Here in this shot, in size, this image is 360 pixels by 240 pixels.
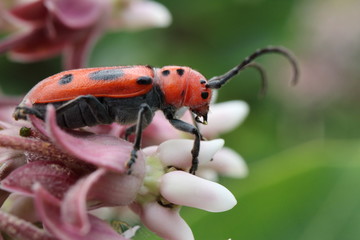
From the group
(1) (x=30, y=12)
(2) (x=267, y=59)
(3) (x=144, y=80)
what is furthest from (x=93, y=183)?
(2) (x=267, y=59)

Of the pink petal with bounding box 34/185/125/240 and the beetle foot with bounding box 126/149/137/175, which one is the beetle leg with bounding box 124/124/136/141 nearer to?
the beetle foot with bounding box 126/149/137/175

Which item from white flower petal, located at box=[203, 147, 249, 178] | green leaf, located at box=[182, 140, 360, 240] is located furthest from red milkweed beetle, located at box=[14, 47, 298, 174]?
A: green leaf, located at box=[182, 140, 360, 240]

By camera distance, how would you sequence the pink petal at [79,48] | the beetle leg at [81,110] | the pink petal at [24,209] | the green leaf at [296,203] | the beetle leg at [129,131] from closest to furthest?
the pink petal at [24,209] < the beetle leg at [81,110] < the beetle leg at [129,131] < the green leaf at [296,203] < the pink petal at [79,48]

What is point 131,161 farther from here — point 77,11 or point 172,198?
point 77,11

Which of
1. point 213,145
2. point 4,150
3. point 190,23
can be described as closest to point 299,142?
point 190,23

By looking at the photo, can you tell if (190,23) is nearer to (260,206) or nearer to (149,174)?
(260,206)

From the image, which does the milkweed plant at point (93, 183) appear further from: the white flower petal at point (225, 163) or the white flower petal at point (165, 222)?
the white flower petal at point (225, 163)

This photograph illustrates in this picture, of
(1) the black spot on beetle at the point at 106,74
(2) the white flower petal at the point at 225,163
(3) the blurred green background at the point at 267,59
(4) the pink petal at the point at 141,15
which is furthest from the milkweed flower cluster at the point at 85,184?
(3) the blurred green background at the point at 267,59
